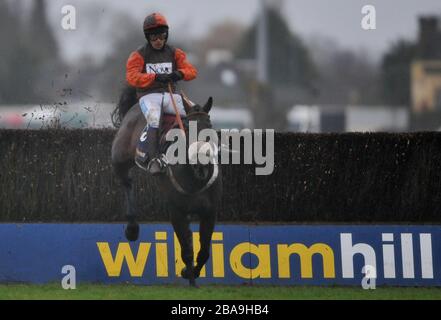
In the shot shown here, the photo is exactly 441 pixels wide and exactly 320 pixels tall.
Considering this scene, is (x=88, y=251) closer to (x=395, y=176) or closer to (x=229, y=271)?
(x=229, y=271)

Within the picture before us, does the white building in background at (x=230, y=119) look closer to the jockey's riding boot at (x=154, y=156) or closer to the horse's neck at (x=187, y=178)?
the jockey's riding boot at (x=154, y=156)

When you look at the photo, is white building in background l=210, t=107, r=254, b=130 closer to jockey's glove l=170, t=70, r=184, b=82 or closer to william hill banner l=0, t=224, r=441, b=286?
william hill banner l=0, t=224, r=441, b=286

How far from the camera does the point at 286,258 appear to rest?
15203 mm

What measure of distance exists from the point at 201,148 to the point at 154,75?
3.81ft

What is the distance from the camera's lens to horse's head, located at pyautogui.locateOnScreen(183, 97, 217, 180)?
13336 millimetres

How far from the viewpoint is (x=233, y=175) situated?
15859 millimetres

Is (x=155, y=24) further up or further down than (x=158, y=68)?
further up

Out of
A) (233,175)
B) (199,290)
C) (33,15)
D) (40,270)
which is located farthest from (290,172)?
(33,15)

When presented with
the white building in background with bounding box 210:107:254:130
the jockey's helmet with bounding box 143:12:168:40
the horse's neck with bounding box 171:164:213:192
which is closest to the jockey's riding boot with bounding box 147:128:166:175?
the horse's neck with bounding box 171:164:213:192

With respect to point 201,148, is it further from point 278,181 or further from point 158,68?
point 278,181

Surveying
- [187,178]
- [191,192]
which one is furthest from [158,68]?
[191,192]
